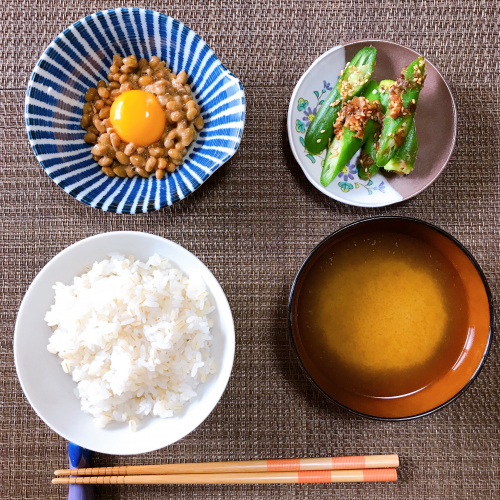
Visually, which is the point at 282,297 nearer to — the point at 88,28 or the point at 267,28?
the point at 267,28

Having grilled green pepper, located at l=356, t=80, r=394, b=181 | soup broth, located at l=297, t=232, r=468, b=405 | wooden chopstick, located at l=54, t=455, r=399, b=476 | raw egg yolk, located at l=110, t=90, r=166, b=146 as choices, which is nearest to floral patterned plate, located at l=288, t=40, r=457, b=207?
grilled green pepper, located at l=356, t=80, r=394, b=181

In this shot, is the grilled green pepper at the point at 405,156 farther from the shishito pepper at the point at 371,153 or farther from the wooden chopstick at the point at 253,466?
the wooden chopstick at the point at 253,466

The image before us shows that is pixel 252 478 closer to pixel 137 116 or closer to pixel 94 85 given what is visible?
pixel 137 116

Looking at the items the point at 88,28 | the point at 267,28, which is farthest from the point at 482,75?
the point at 88,28

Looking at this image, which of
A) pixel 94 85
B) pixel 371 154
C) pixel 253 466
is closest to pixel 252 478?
pixel 253 466

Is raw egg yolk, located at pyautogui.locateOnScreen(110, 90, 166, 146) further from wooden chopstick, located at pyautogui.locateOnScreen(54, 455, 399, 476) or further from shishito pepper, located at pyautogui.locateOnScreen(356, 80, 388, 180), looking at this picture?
wooden chopstick, located at pyautogui.locateOnScreen(54, 455, 399, 476)

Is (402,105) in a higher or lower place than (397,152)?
higher
